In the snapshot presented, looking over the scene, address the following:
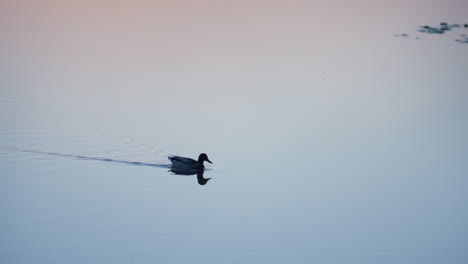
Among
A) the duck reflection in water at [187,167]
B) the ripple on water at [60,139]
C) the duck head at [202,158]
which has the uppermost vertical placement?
the ripple on water at [60,139]

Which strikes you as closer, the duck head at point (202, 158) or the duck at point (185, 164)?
the duck at point (185, 164)

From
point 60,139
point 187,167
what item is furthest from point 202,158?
point 60,139

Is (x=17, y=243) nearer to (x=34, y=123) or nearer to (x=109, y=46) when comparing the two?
(x=34, y=123)

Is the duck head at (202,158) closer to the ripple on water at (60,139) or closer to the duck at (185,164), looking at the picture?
the duck at (185,164)

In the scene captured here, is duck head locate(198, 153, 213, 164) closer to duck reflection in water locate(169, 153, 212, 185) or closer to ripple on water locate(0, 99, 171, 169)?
duck reflection in water locate(169, 153, 212, 185)

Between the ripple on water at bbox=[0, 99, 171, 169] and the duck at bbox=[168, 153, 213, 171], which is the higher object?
the ripple on water at bbox=[0, 99, 171, 169]

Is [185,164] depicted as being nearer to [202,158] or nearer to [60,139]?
[202,158]

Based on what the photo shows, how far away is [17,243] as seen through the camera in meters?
5.87

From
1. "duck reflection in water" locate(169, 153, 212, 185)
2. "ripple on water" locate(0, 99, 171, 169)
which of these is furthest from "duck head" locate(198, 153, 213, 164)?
"ripple on water" locate(0, 99, 171, 169)

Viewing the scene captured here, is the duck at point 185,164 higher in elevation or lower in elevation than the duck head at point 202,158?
lower

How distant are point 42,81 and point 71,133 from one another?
9.44ft

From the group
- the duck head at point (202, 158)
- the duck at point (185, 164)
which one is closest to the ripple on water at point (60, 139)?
the duck at point (185, 164)

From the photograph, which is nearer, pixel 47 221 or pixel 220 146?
pixel 47 221

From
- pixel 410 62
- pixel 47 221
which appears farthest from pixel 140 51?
pixel 47 221
